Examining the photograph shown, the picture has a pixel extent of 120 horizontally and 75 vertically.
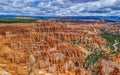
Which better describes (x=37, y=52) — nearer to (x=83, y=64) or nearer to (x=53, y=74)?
(x=83, y=64)

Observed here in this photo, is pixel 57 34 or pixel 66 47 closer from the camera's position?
pixel 66 47

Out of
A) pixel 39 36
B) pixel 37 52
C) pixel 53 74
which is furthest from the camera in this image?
pixel 39 36

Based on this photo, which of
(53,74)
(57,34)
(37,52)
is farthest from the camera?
(57,34)

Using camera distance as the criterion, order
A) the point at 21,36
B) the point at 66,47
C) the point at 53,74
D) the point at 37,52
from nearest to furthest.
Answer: the point at 53,74 → the point at 37,52 → the point at 66,47 → the point at 21,36

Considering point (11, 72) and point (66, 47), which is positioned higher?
point (11, 72)

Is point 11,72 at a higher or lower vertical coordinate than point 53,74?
higher

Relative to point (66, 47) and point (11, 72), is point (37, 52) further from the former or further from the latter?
point (11, 72)

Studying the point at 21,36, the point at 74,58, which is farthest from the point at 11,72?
the point at 21,36

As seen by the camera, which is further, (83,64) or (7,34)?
(7,34)

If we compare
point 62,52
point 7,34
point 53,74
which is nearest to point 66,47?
point 62,52
